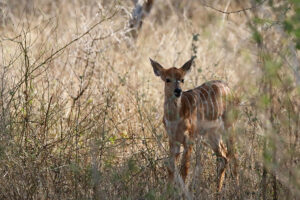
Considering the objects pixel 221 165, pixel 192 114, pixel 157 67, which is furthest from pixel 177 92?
pixel 221 165

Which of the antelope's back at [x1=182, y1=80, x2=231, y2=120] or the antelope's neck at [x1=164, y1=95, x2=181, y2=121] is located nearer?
the antelope's neck at [x1=164, y1=95, x2=181, y2=121]

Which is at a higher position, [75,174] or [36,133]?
[36,133]

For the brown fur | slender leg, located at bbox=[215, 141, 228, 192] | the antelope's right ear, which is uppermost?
the antelope's right ear

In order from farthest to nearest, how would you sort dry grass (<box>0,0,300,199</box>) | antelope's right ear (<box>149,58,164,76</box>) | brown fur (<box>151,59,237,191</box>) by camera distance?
antelope's right ear (<box>149,58,164,76</box>) < brown fur (<box>151,59,237,191</box>) < dry grass (<box>0,0,300,199</box>)

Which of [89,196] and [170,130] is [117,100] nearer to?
[170,130]

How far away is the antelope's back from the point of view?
601cm

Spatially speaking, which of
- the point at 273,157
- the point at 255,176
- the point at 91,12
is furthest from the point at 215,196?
the point at 91,12

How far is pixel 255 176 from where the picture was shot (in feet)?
16.0

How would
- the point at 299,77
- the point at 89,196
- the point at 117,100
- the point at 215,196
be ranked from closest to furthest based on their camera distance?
the point at 299,77
the point at 89,196
the point at 215,196
the point at 117,100

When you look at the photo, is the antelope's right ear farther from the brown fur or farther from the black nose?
the black nose

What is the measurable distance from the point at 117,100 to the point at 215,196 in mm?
2607

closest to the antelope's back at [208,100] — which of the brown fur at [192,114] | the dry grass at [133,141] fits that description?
the brown fur at [192,114]

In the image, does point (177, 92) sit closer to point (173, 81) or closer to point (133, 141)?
point (173, 81)

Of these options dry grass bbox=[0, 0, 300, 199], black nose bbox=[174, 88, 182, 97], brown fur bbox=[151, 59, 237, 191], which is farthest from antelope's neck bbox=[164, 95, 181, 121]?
dry grass bbox=[0, 0, 300, 199]
